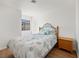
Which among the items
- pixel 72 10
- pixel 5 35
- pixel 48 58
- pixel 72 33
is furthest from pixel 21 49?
pixel 72 10

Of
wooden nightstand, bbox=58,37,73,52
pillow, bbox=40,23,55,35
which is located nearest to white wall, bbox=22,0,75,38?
pillow, bbox=40,23,55,35

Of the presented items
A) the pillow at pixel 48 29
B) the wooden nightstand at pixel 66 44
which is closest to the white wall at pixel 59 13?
the pillow at pixel 48 29

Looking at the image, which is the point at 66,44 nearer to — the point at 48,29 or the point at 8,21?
the point at 48,29

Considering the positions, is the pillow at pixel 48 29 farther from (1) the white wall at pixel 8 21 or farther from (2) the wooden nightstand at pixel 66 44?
(1) the white wall at pixel 8 21

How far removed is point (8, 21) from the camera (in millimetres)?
3869

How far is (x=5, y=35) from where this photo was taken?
3.76 m

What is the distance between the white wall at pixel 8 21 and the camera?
3611 mm

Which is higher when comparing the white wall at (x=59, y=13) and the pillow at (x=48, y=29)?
the white wall at (x=59, y=13)

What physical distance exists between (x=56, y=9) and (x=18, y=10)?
75.0 inches

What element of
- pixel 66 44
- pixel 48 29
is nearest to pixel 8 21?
pixel 48 29

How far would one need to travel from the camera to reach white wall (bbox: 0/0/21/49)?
3.61 m

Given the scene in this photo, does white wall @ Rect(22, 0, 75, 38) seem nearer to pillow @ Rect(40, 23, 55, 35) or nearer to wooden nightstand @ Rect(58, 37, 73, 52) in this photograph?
pillow @ Rect(40, 23, 55, 35)

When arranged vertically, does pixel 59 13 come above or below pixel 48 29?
above

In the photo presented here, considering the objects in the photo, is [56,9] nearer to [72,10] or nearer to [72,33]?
[72,10]
